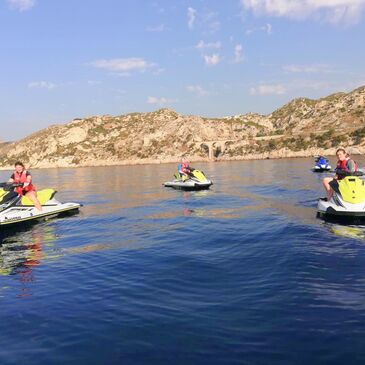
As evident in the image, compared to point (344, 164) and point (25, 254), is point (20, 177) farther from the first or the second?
point (344, 164)

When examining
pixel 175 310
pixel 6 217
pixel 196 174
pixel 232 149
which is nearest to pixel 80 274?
Result: pixel 175 310

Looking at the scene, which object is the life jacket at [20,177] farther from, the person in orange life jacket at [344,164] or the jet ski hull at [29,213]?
the person in orange life jacket at [344,164]

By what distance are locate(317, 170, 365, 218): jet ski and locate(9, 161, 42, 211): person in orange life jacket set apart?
12.4 metres

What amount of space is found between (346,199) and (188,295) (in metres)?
9.40

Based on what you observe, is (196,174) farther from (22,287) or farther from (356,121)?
(356,121)

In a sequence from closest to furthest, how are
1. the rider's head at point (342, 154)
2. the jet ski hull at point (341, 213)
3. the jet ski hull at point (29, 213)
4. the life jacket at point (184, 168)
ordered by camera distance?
the jet ski hull at point (341, 213) < the rider's head at point (342, 154) < the jet ski hull at point (29, 213) < the life jacket at point (184, 168)

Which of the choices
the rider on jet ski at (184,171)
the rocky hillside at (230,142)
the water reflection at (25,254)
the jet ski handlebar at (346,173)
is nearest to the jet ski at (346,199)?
the jet ski handlebar at (346,173)

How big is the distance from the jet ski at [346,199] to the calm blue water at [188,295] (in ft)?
2.69

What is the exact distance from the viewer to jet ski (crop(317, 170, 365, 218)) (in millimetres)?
15133

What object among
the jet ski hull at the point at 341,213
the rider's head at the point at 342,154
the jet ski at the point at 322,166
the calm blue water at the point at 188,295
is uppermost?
the rider's head at the point at 342,154

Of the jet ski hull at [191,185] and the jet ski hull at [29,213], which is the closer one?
the jet ski hull at [29,213]

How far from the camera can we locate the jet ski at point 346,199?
1513 centimetres

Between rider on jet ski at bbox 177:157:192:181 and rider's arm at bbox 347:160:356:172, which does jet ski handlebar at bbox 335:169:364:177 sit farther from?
rider on jet ski at bbox 177:157:192:181

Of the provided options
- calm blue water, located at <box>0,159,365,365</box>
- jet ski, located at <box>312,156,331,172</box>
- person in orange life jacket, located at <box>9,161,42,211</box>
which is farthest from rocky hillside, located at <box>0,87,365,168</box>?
calm blue water, located at <box>0,159,365,365</box>
